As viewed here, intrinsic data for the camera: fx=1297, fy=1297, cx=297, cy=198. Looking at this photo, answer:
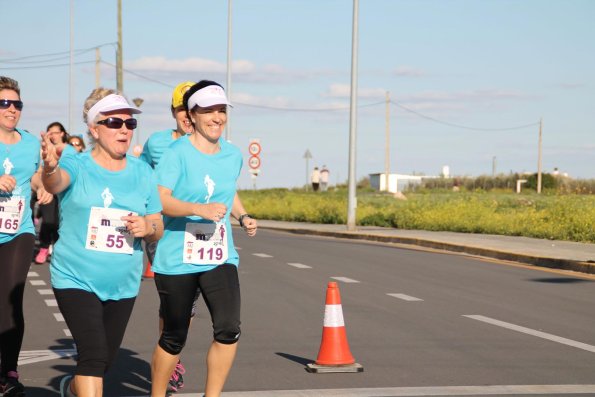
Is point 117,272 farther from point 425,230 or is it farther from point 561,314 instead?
point 425,230

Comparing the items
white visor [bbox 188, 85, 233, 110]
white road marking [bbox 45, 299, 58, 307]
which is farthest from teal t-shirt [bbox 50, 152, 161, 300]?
white road marking [bbox 45, 299, 58, 307]

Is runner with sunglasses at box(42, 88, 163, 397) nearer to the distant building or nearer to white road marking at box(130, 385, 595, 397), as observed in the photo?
white road marking at box(130, 385, 595, 397)

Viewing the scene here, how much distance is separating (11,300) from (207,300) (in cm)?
173

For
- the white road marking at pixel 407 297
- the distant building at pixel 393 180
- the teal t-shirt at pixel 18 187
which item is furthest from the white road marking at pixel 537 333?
the distant building at pixel 393 180

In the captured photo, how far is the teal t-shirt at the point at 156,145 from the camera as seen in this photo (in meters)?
8.65

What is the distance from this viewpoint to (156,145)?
866cm

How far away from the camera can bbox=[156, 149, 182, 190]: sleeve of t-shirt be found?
23.9 feet

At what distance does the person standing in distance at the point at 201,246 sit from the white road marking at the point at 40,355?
2870mm

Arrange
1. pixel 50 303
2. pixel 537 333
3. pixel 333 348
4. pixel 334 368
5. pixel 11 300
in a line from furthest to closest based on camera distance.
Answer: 1. pixel 50 303
2. pixel 537 333
3. pixel 333 348
4. pixel 334 368
5. pixel 11 300

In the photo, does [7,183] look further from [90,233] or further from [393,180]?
[393,180]

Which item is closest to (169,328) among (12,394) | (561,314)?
(12,394)

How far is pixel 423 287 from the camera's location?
16.8 metres

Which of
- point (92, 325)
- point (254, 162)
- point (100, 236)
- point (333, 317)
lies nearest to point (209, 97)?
point (100, 236)

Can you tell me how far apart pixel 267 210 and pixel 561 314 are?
35776mm
